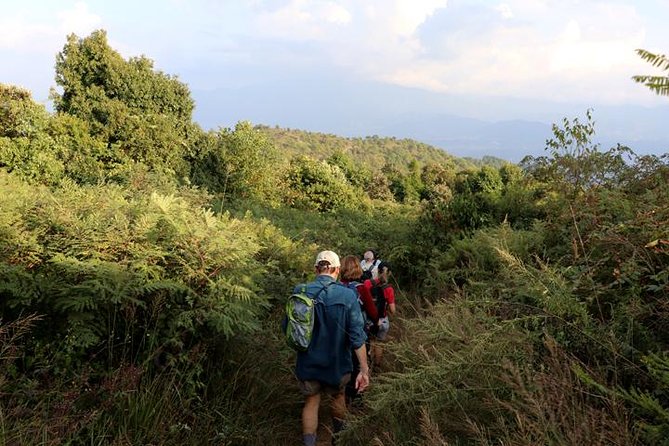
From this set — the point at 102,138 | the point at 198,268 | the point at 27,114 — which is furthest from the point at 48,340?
the point at 102,138

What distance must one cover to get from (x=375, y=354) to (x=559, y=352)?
3.22 meters

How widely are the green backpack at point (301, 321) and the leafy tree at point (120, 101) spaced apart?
18.1m

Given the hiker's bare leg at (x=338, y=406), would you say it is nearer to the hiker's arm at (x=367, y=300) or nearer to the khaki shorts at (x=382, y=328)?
the hiker's arm at (x=367, y=300)

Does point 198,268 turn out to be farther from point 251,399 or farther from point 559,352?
point 559,352

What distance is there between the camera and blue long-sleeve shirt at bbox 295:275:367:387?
13.5 ft

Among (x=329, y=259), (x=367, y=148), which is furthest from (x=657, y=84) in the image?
(x=367, y=148)

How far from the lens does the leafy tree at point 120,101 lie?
2092cm

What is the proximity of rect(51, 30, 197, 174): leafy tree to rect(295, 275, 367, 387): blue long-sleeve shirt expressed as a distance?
18160mm

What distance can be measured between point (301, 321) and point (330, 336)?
1.01ft

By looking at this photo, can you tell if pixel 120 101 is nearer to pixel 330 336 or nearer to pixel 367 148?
pixel 330 336

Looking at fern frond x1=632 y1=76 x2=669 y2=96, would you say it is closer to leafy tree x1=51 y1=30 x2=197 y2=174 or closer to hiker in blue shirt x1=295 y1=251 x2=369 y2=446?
hiker in blue shirt x1=295 y1=251 x2=369 y2=446

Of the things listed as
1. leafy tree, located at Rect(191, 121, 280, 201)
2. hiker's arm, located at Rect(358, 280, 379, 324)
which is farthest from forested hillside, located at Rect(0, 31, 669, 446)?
leafy tree, located at Rect(191, 121, 280, 201)

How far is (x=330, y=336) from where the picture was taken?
4.13m

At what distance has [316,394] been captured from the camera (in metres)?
4.20
